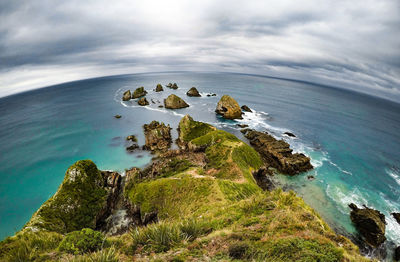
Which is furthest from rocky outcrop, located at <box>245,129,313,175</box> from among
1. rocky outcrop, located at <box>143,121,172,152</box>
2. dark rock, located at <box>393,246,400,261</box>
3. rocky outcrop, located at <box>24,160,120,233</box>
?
rocky outcrop, located at <box>24,160,120,233</box>

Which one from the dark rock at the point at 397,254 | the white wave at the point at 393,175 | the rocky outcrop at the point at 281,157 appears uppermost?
the rocky outcrop at the point at 281,157

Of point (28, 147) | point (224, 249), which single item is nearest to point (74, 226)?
point (224, 249)

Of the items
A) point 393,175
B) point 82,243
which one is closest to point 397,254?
point 393,175

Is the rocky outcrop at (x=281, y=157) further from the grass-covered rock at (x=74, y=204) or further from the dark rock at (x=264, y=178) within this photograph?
the grass-covered rock at (x=74, y=204)

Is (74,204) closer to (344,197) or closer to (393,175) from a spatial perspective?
(344,197)

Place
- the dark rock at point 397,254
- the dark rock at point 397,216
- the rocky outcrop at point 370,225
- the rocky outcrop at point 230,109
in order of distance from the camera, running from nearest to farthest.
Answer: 1. the dark rock at point 397,254
2. the rocky outcrop at point 370,225
3. the dark rock at point 397,216
4. the rocky outcrop at point 230,109

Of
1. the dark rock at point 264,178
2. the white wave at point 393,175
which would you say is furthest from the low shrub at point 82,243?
the white wave at point 393,175
